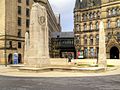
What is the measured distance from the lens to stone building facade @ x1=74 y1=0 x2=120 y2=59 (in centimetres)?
8569

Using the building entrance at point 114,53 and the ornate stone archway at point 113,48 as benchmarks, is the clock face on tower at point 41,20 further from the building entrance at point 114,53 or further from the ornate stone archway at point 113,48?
the building entrance at point 114,53

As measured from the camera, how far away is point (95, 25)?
94.2 metres

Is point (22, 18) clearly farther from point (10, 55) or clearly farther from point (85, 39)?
point (85, 39)

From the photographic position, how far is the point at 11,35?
74.9 metres

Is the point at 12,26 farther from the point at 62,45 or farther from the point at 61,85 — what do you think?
the point at 61,85

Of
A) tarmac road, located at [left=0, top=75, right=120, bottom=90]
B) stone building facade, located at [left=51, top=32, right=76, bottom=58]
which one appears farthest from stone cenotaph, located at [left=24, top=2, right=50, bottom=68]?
stone building facade, located at [left=51, top=32, right=76, bottom=58]

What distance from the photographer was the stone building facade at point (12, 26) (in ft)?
236

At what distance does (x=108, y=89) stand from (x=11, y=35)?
193ft

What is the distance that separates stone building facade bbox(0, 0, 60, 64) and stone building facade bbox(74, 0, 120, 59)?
859 inches

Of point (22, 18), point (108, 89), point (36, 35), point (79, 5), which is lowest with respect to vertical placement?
point (108, 89)

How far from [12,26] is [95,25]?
3028 cm

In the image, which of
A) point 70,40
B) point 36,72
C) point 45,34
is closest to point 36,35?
point 45,34

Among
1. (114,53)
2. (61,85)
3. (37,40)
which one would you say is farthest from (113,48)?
(61,85)

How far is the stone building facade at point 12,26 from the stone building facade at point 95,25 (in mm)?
21812
